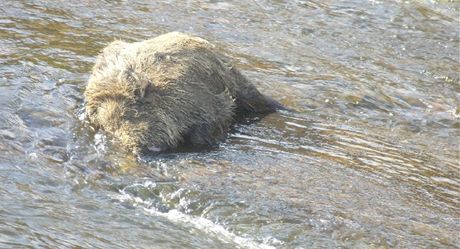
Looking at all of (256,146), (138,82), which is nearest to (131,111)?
(138,82)

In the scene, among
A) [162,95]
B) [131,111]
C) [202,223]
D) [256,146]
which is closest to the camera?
[202,223]

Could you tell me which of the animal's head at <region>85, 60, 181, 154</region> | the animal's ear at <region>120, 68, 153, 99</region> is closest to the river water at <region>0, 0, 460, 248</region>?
the animal's head at <region>85, 60, 181, 154</region>

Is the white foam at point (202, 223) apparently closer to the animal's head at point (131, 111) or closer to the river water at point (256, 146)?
the river water at point (256, 146)

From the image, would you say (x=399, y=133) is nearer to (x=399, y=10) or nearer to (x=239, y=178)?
(x=239, y=178)

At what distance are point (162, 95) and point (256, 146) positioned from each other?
881 millimetres

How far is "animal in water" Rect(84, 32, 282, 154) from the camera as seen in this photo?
6930mm

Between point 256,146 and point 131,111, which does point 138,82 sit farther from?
point 256,146

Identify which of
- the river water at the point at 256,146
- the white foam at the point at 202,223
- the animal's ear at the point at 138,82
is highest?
the animal's ear at the point at 138,82

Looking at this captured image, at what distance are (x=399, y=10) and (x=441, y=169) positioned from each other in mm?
5491

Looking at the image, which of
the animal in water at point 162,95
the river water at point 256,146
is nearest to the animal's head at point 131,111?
the animal in water at point 162,95

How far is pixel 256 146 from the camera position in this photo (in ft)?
23.8

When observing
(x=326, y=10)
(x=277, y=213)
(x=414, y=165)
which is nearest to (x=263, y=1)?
(x=326, y=10)

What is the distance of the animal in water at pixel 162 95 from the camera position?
6930 mm

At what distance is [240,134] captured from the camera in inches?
297
